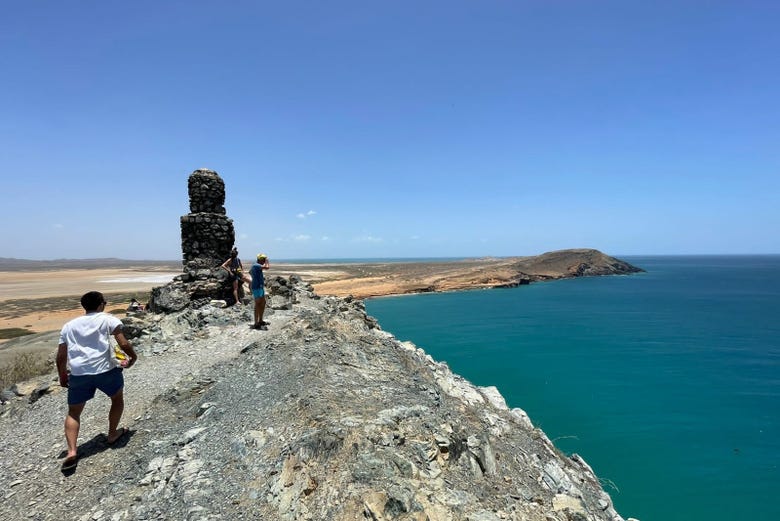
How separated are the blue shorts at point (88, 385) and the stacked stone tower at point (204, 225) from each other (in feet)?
34.6

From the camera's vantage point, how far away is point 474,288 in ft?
288

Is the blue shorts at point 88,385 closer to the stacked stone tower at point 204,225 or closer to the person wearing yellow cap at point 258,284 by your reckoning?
the person wearing yellow cap at point 258,284

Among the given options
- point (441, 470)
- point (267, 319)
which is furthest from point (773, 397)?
point (267, 319)

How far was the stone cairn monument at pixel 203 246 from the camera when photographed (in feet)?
52.4

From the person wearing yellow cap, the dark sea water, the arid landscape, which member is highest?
the person wearing yellow cap

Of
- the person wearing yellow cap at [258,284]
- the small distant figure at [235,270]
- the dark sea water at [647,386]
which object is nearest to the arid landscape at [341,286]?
the small distant figure at [235,270]

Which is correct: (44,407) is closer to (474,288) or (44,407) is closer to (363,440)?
(363,440)

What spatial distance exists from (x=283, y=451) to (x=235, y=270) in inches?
470

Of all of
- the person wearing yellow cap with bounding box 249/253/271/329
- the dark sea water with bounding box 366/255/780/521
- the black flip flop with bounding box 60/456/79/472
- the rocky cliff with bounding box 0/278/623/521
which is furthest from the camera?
the dark sea water with bounding box 366/255/780/521

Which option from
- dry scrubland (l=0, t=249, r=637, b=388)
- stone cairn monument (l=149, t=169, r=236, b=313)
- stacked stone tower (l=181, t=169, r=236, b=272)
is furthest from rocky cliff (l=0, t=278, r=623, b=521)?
dry scrubland (l=0, t=249, r=637, b=388)

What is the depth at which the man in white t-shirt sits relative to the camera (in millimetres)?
6141

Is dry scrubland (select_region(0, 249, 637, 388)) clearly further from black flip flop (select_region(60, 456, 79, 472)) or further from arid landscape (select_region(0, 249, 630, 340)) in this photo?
black flip flop (select_region(60, 456, 79, 472))

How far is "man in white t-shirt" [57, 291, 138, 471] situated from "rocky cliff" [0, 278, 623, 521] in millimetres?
905

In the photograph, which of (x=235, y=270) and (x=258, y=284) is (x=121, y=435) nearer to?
(x=258, y=284)
